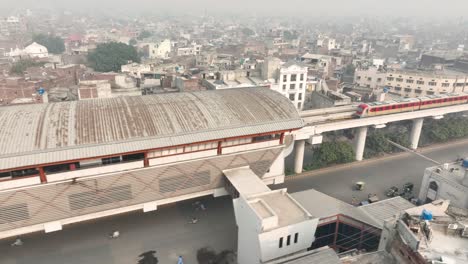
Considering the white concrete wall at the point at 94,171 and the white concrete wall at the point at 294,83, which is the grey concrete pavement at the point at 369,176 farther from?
the white concrete wall at the point at 94,171

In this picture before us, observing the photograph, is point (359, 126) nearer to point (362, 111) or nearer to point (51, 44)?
point (362, 111)

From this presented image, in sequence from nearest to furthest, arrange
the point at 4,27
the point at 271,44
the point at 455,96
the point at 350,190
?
the point at 350,190 < the point at 455,96 < the point at 271,44 < the point at 4,27

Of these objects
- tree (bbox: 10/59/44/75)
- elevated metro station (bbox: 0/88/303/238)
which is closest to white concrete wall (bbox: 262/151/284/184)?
elevated metro station (bbox: 0/88/303/238)

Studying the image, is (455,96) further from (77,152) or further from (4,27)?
(4,27)

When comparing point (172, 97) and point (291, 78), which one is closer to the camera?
point (172, 97)

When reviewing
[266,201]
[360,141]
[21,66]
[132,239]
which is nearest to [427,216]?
[266,201]

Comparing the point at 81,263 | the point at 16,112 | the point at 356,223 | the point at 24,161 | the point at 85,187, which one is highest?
the point at 16,112

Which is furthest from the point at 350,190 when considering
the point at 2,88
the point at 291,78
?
the point at 2,88
